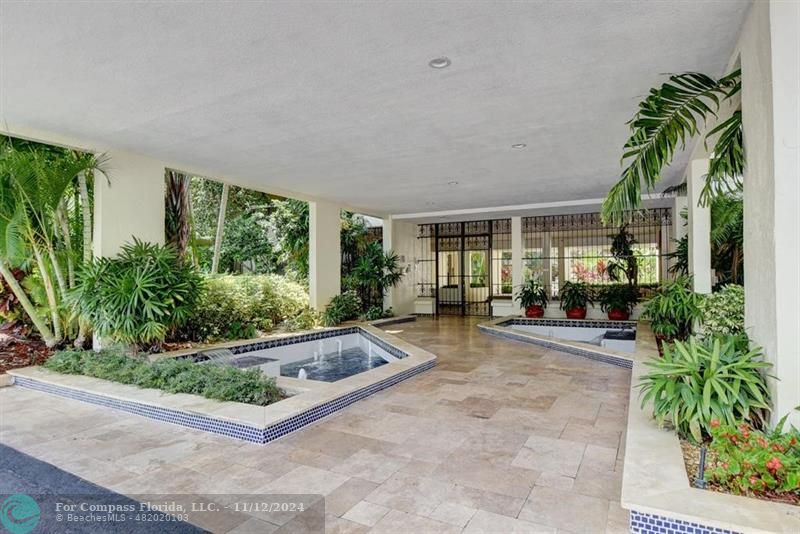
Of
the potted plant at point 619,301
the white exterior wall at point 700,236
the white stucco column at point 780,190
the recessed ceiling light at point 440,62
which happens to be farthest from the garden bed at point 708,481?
the potted plant at point 619,301

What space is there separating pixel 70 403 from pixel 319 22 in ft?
15.1

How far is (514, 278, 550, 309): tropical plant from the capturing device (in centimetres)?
1201

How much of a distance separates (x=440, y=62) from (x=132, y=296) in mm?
4640

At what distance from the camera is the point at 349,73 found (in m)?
3.99

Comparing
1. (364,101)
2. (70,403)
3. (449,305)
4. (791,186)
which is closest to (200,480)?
(70,403)

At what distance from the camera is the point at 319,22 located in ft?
10.4

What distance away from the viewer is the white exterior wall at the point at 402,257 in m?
13.1

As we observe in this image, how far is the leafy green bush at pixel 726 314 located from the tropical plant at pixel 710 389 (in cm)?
94

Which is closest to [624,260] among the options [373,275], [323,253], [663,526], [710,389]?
[373,275]

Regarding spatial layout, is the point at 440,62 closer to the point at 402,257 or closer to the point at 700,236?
the point at 700,236

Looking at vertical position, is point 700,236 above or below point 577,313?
above

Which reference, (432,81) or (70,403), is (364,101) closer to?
(432,81)

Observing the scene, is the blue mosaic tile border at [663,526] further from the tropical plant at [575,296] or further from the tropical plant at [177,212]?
the tropical plant at [575,296]

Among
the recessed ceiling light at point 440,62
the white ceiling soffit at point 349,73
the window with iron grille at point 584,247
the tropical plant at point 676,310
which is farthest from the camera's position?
the window with iron grille at point 584,247
